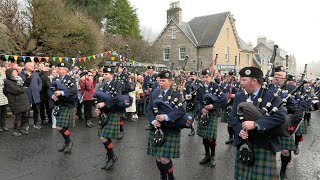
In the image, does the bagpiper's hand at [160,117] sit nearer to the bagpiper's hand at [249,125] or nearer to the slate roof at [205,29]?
the bagpiper's hand at [249,125]

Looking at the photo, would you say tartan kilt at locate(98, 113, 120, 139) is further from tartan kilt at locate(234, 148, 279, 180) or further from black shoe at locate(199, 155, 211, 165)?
tartan kilt at locate(234, 148, 279, 180)

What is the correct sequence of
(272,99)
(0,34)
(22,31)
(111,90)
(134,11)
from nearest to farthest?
(272,99) → (111,90) → (0,34) → (22,31) → (134,11)

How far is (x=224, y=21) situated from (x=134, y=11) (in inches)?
433

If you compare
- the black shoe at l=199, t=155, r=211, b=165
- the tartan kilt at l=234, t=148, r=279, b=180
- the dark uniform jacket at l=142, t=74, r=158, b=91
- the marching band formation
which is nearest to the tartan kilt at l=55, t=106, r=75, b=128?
the marching band formation

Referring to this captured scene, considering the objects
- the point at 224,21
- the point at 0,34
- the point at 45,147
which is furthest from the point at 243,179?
the point at 224,21

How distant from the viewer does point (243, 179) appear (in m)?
3.31

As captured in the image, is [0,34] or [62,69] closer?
[62,69]

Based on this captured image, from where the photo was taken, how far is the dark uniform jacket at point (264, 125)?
2.94m

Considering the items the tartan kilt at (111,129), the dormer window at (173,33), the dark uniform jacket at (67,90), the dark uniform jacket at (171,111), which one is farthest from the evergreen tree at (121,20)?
the dark uniform jacket at (171,111)

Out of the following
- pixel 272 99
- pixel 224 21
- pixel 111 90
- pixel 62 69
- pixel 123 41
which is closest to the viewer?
pixel 272 99

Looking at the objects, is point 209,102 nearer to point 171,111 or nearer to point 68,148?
point 171,111

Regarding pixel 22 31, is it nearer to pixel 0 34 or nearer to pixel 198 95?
pixel 0 34

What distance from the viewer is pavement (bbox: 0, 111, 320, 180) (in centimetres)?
490

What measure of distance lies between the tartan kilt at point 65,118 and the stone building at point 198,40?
84.5 ft
